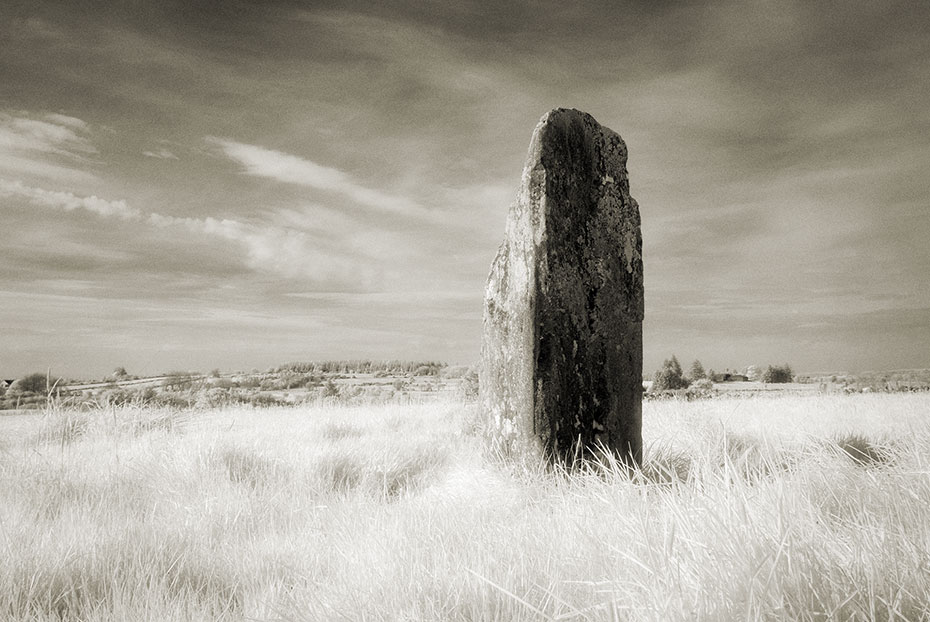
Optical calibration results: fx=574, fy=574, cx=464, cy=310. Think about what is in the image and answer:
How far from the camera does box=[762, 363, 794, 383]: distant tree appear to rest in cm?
2445

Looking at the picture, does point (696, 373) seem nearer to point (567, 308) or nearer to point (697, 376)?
point (697, 376)

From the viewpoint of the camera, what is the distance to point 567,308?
3928mm

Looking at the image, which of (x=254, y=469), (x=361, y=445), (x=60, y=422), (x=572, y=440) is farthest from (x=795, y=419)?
(x=60, y=422)

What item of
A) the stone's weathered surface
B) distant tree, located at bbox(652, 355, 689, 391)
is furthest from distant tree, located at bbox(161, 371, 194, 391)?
the stone's weathered surface

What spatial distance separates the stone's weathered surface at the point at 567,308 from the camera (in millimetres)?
3846

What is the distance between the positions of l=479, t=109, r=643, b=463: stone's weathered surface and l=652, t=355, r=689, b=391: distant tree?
53.1 ft

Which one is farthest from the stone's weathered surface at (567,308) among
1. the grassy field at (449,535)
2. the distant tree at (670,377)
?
the distant tree at (670,377)

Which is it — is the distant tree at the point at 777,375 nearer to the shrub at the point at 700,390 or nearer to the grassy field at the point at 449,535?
the shrub at the point at 700,390

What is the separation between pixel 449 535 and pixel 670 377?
19.3 m

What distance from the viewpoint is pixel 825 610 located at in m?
1.39

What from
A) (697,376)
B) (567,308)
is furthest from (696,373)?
Answer: (567,308)

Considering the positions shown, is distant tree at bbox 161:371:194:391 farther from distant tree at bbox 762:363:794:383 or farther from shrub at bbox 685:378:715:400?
distant tree at bbox 762:363:794:383

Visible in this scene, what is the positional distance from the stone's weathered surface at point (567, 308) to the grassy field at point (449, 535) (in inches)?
14.2

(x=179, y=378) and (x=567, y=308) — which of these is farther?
(x=179, y=378)
